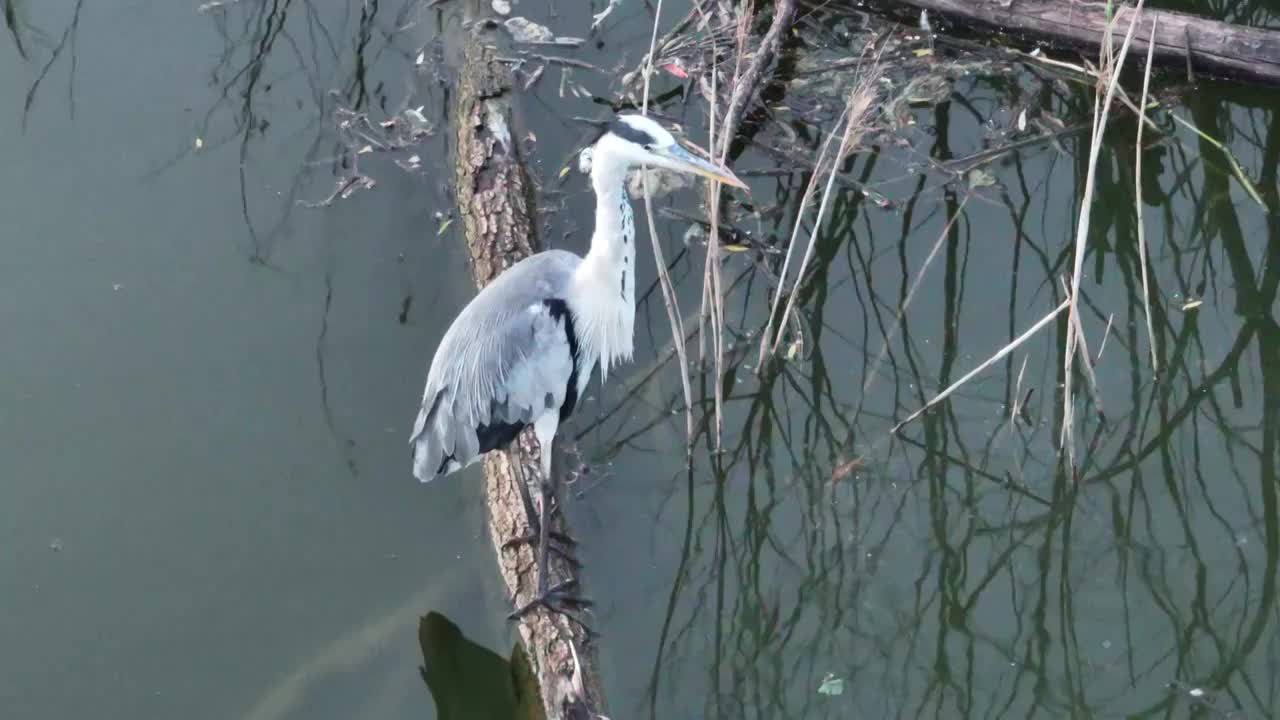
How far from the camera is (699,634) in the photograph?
138 inches

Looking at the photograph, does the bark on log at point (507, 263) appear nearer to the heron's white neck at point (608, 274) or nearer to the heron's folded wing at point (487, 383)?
the heron's folded wing at point (487, 383)

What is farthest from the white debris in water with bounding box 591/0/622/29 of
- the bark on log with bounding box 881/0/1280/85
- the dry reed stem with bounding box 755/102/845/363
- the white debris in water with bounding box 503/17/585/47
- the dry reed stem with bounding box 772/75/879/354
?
the dry reed stem with bounding box 755/102/845/363

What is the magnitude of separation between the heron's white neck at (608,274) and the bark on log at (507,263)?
→ 1.14 feet

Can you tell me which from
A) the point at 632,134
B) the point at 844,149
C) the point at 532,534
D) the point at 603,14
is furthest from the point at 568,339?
the point at 603,14

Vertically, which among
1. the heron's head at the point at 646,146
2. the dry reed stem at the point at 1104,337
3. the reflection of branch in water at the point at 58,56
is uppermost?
the reflection of branch in water at the point at 58,56

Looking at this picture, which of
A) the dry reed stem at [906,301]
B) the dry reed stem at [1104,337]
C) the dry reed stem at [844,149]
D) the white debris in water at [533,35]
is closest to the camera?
the dry reed stem at [844,149]

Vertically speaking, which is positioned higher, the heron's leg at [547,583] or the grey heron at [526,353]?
the grey heron at [526,353]

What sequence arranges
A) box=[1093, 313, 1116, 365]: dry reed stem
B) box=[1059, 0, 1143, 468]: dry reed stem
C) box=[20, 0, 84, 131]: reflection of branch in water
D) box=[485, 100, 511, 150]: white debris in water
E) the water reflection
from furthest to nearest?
box=[20, 0, 84, 131]: reflection of branch in water
box=[485, 100, 511, 150]: white debris in water
box=[1093, 313, 1116, 365]: dry reed stem
the water reflection
box=[1059, 0, 1143, 468]: dry reed stem

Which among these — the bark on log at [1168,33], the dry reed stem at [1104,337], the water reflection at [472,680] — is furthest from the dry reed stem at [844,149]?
the water reflection at [472,680]

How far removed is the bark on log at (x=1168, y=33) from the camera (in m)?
4.46

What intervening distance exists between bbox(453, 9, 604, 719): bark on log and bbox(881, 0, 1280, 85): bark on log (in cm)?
177

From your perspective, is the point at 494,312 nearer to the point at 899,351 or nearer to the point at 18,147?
the point at 899,351

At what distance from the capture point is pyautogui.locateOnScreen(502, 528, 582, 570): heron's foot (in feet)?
11.2

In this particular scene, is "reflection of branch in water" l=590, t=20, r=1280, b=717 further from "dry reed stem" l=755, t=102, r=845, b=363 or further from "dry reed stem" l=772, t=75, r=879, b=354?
"dry reed stem" l=772, t=75, r=879, b=354
